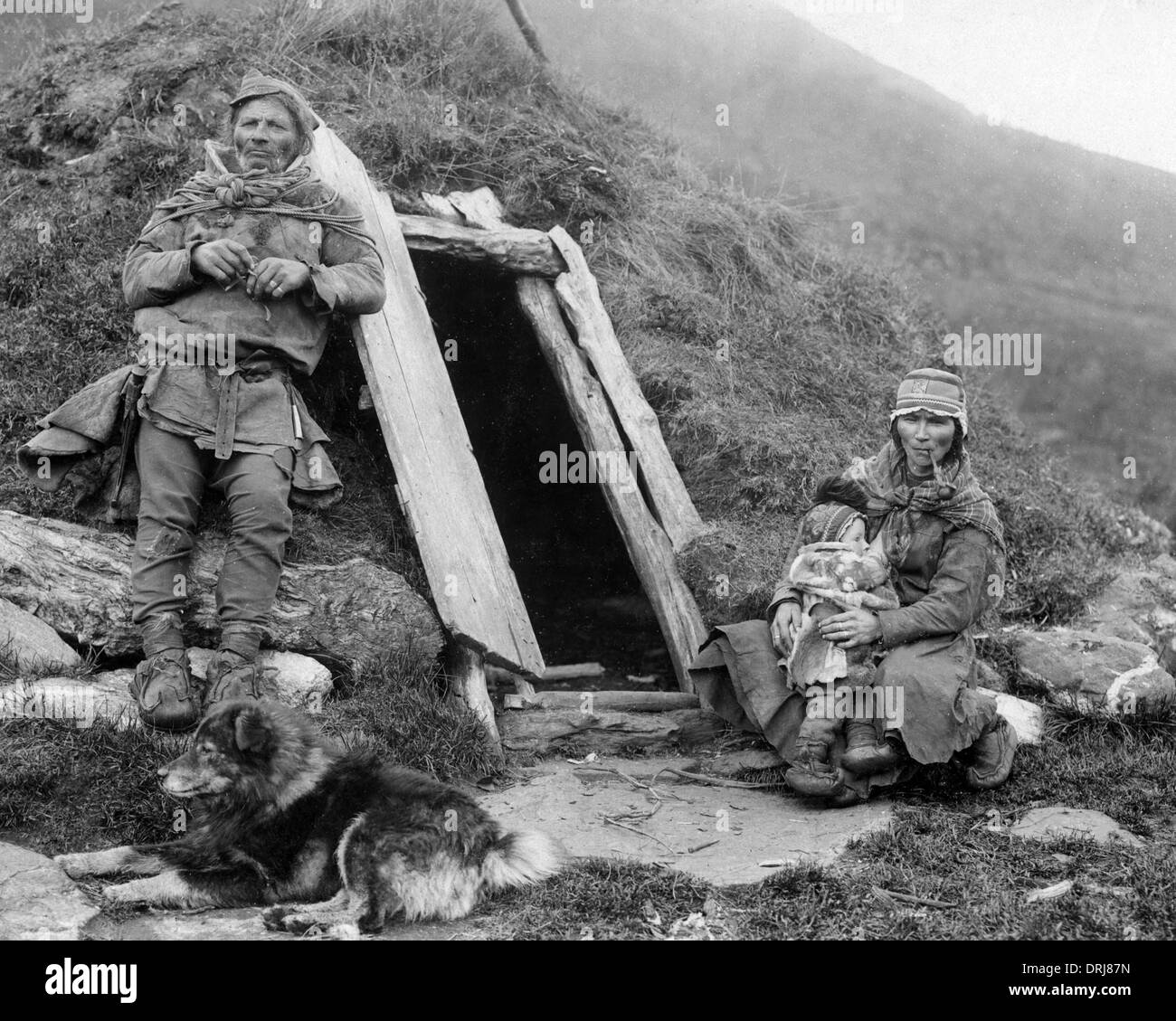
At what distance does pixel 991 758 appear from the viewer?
5012 millimetres

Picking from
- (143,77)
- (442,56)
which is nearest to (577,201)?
(442,56)

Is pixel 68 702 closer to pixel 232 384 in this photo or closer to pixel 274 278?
pixel 232 384

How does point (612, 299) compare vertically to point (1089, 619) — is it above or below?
above

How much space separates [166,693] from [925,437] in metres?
3.66

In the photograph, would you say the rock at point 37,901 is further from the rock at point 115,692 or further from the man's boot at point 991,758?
the man's boot at point 991,758

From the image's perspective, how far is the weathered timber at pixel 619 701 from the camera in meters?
6.10

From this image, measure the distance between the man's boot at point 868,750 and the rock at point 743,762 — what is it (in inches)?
24.6

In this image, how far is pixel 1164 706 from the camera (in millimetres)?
5676

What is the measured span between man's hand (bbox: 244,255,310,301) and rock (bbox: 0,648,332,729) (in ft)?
5.93

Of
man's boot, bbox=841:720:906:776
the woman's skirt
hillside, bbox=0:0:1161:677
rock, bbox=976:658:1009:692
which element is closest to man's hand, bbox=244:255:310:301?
hillside, bbox=0:0:1161:677

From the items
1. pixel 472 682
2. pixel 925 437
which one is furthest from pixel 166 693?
pixel 925 437

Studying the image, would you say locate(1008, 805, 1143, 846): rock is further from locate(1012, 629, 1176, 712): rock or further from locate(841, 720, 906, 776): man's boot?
locate(1012, 629, 1176, 712): rock

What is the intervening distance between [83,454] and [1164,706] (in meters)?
5.82
